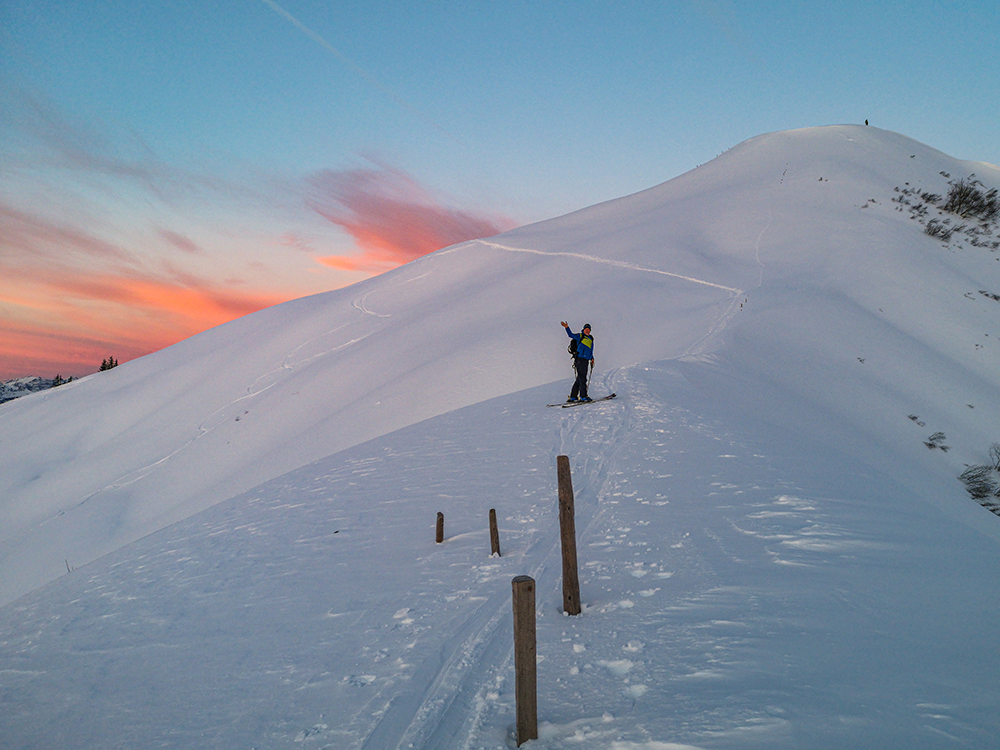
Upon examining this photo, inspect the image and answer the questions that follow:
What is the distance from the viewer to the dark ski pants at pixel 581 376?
1368 cm

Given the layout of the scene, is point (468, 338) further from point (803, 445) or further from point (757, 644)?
point (757, 644)

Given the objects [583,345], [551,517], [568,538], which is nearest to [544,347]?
[583,345]

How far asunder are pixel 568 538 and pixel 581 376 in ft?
29.2

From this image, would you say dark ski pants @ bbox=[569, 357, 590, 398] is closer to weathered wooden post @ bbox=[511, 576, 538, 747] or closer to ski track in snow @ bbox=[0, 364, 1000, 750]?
ski track in snow @ bbox=[0, 364, 1000, 750]

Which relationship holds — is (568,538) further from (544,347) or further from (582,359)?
(544,347)

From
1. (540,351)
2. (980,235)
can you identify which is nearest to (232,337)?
(540,351)

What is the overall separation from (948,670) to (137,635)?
8.39m

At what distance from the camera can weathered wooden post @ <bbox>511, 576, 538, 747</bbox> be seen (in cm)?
338

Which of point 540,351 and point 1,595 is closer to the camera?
point 1,595

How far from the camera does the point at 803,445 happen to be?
10305 millimetres

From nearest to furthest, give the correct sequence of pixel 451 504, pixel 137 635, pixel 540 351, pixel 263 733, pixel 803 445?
pixel 263 733 < pixel 137 635 < pixel 451 504 < pixel 803 445 < pixel 540 351

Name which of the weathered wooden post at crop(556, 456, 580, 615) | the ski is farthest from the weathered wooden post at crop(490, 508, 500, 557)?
the ski

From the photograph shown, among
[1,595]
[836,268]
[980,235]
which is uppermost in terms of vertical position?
[980,235]

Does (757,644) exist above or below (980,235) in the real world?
below
